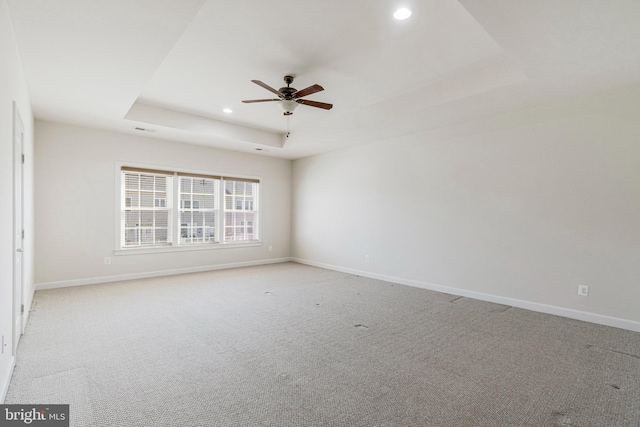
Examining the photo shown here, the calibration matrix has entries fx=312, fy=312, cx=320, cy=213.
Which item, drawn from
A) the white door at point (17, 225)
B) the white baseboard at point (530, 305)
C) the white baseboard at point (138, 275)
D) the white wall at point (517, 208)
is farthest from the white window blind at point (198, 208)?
the white baseboard at point (530, 305)

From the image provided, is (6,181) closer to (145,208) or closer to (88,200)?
(88,200)

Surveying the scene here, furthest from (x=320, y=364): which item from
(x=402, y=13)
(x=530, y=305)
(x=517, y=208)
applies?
(x=517, y=208)

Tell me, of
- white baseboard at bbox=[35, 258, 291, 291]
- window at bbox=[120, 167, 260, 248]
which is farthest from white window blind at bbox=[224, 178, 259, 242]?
white baseboard at bbox=[35, 258, 291, 291]

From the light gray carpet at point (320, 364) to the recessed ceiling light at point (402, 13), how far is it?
2.84 m

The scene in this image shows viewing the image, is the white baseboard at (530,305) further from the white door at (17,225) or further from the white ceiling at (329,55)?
the white door at (17,225)

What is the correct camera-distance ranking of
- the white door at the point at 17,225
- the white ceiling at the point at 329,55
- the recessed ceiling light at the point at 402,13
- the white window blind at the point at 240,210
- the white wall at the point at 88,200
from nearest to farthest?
the white ceiling at the point at 329,55
the recessed ceiling light at the point at 402,13
the white door at the point at 17,225
the white wall at the point at 88,200
the white window blind at the point at 240,210

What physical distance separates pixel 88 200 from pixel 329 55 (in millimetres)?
4595

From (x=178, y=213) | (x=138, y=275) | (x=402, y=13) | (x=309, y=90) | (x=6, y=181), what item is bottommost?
(x=138, y=275)

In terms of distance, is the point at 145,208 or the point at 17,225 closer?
the point at 17,225

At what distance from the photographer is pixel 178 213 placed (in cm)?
612

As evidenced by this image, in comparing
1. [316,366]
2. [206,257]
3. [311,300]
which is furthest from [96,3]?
[206,257]

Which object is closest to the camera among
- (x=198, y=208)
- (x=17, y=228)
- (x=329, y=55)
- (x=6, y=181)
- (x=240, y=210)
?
(x=6, y=181)

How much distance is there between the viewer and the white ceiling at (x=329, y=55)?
7.30 ft

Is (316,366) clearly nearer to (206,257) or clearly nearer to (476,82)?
(476,82)
